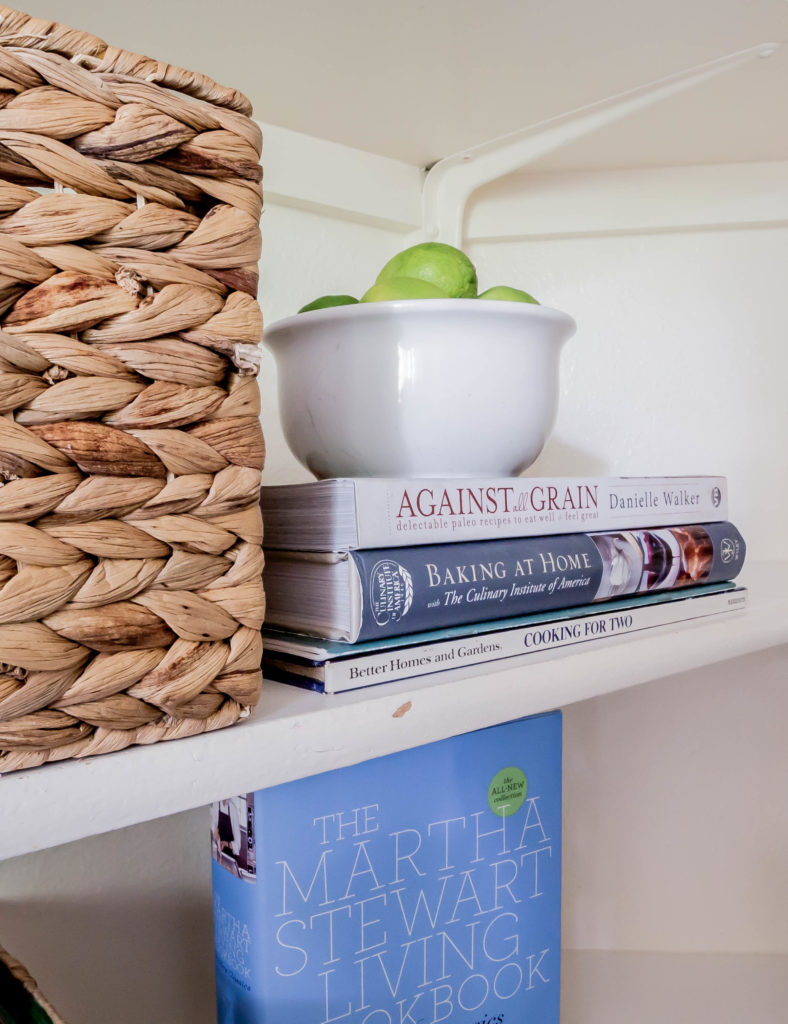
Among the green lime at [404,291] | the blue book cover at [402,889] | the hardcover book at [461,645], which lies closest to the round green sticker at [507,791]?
the blue book cover at [402,889]

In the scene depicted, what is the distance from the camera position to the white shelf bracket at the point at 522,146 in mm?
702

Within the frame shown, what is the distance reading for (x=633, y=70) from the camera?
70 centimetres

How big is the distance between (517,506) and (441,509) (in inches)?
2.7

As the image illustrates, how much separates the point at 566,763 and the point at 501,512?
0.55 m

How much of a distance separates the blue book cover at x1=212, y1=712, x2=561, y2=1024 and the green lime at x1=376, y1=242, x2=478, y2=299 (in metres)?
0.33

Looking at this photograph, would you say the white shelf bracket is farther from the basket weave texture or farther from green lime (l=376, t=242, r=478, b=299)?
the basket weave texture

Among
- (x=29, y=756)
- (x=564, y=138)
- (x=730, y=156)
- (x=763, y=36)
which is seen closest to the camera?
(x=29, y=756)

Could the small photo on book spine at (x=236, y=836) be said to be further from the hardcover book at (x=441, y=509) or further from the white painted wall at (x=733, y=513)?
the white painted wall at (x=733, y=513)

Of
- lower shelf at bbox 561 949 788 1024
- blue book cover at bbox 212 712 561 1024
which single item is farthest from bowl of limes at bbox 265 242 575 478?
lower shelf at bbox 561 949 788 1024

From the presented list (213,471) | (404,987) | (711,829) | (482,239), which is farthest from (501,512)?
(711,829)

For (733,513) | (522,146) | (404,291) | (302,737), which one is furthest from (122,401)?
(733,513)

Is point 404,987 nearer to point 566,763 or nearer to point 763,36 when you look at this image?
point 566,763

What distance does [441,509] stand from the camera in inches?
19.2

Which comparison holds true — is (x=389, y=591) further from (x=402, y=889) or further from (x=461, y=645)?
(x=402, y=889)
